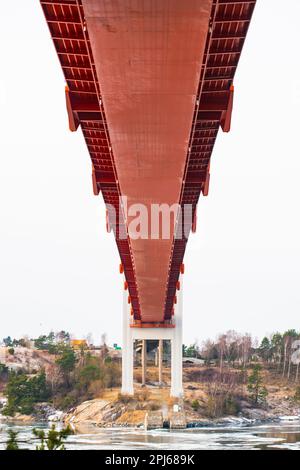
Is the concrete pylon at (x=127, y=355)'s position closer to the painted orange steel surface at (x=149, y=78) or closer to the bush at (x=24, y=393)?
the bush at (x=24, y=393)

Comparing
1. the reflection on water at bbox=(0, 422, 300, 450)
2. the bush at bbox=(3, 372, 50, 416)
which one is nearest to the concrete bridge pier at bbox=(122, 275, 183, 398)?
the reflection on water at bbox=(0, 422, 300, 450)

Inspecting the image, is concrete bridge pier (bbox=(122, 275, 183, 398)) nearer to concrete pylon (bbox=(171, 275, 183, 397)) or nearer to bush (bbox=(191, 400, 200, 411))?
concrete pylon (bbox=(171, 275, 183, 397))

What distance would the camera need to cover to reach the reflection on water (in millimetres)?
45094

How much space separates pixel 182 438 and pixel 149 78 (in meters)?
37.7

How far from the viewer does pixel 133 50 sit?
1550cm

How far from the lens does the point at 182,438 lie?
51.3 meters

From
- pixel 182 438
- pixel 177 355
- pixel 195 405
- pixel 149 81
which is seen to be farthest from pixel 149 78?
pixel 195 405

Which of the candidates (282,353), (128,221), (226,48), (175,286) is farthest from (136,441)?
(282,353)

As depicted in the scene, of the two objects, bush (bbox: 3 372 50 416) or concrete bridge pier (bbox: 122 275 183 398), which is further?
bush (bbox: 3 372 50 416)

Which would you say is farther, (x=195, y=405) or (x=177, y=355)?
(x=195, y=405)

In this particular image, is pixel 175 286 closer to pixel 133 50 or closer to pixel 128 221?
pixel 128 221

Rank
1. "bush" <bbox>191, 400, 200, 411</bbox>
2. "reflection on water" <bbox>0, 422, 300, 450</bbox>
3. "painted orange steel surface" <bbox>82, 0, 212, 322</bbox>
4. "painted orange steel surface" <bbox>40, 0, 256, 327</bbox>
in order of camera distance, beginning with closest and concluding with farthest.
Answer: "painted orange steel surface" <bbox>82, 0, 212, 322</bbox>
"painted orange steel surface" <bbox>40, 0, 256, 327</bbox>
"reflection on water" <bbox>0, 422, 300, 450</bbox>
"bush" <bbox>191, 400, 200, 411</bbox>

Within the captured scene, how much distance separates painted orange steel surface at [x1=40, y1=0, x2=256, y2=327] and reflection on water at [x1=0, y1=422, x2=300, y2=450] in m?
20.5

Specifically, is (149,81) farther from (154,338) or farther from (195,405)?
(195,405)
